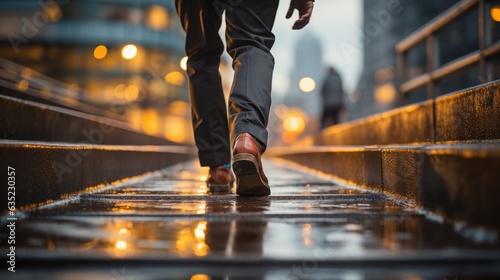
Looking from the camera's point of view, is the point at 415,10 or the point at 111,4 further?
the point at 415,10

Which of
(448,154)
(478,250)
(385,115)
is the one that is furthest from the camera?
(385,115)

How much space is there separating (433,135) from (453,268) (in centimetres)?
290

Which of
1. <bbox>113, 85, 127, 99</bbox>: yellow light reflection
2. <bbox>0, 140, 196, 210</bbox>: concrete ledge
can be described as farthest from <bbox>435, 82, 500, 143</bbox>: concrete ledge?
<bbox>113, 85, 127, 99</bbox>: yellow light reflection

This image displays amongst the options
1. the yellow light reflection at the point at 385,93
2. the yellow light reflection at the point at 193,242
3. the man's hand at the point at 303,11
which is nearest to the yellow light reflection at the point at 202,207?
the yellow light reflection at the point at 193,242

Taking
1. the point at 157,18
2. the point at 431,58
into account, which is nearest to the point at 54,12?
the point at 157,18

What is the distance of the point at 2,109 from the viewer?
3219 mm

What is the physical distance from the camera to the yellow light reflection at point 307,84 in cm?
3156

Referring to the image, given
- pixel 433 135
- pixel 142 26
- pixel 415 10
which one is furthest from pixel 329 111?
pixel 415 10

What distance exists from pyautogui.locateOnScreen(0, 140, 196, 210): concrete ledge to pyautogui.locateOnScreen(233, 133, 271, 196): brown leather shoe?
2.88ft

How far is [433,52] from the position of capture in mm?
5719

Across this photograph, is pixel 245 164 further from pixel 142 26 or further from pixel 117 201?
pixel 142 26

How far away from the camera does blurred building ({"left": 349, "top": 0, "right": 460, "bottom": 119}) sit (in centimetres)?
4796

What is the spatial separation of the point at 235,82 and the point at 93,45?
1933 inches

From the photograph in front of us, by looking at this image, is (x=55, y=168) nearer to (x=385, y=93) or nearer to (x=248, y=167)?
(x=248, y=167)
